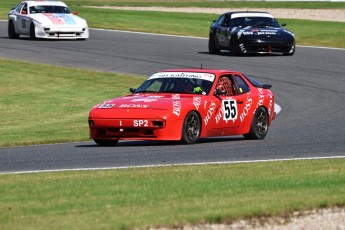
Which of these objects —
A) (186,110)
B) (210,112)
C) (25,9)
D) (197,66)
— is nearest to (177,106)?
(186,110)

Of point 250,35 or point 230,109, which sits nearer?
point 230,109

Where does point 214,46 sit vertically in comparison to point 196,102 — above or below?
below

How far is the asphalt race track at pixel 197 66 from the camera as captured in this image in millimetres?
15031

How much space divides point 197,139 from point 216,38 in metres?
18.5

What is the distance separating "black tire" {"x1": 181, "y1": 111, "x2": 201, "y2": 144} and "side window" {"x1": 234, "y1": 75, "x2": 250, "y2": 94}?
142cm

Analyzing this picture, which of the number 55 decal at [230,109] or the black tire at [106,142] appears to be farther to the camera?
the number 55 decal at [230,109]

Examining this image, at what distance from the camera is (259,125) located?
18.1 m

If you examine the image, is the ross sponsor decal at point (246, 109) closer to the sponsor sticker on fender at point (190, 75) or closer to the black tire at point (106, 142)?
the sponsor sticker on fender at point (190, 75)

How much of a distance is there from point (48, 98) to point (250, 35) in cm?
1025

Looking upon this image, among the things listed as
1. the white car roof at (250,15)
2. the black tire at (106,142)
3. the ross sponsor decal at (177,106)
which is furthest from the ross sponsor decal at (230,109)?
the white car roof at (250,15)

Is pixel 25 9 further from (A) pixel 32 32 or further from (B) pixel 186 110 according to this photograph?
(B) pixel 186 110

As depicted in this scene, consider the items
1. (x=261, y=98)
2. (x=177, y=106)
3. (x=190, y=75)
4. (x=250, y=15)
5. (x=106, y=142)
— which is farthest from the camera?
(x=250, y=15)

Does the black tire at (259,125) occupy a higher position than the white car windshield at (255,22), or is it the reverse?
the black tire at (259,125)

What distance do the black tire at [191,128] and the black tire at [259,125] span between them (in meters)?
1.35
